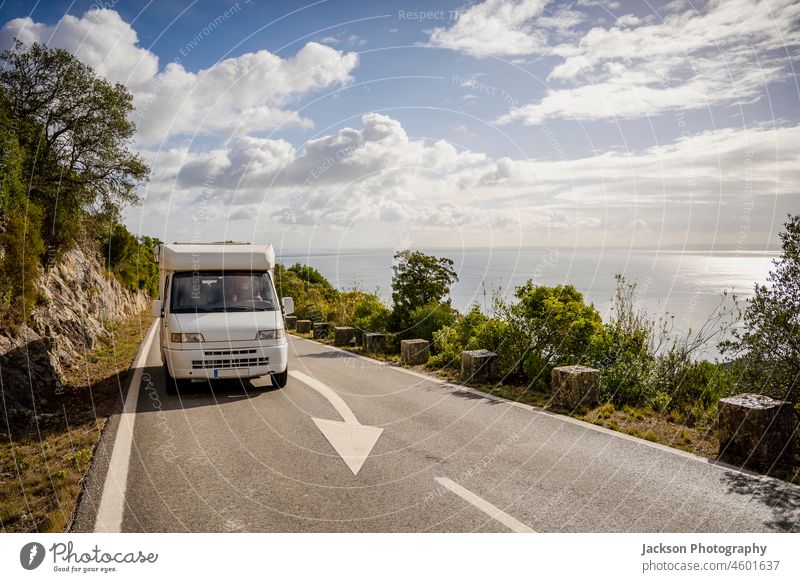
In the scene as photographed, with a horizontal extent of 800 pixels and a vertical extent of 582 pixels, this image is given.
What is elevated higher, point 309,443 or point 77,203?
point 77,203

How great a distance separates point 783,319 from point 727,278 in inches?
29.1

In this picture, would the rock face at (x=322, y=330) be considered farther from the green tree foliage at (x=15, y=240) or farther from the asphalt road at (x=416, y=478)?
the asphalt road at (x=416, y=478)

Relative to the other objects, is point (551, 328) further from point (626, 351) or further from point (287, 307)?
point (287, 307)

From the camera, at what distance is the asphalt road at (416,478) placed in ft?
13.7

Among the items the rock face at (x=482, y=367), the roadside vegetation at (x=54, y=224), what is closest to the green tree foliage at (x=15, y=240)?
the roadside vegetation at (x=54, y=224)

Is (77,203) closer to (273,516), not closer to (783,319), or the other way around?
(273,516)

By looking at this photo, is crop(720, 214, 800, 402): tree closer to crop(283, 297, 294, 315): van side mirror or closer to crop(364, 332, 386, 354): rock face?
crop(283, 297, 294, 315): van side mirror

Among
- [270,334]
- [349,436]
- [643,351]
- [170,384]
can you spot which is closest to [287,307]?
[270,334]

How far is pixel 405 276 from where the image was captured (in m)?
15.5

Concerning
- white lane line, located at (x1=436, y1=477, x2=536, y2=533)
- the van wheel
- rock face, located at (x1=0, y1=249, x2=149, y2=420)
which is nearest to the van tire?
→ the van wheel

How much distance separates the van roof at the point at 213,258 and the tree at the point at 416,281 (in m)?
6.32

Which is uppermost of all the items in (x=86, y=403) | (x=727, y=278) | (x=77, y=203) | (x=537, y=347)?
(x=77, y=203)

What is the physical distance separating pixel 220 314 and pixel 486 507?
6301mm
